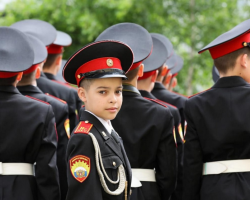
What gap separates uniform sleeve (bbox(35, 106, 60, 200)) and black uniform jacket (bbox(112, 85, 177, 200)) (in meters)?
0.58

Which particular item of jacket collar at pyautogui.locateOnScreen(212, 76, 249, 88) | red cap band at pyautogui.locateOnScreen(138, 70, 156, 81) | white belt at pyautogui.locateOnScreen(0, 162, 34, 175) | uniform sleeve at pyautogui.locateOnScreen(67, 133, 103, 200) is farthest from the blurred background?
uniform sleeve at pyautogui.locateOnScreen(67, 133, 103, 200)

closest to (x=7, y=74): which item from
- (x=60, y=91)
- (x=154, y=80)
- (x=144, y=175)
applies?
(x=144, y=175)

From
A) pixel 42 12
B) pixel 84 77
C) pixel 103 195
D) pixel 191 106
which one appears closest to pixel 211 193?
pixel 191 106

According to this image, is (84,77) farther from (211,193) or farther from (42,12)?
(42,12)

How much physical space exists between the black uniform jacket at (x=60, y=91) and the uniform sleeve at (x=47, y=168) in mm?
1834

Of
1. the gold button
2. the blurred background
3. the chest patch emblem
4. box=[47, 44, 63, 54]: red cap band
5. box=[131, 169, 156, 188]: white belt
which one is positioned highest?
the gold button

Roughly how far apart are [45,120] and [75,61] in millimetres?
776

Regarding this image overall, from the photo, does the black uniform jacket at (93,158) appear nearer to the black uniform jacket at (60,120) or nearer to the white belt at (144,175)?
the white belt at (144,175)

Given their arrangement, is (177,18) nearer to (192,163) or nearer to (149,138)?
(149,138)

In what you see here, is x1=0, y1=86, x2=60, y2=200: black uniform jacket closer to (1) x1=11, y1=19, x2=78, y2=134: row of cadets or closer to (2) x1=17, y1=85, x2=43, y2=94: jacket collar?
(2) x1=17, y1=85, x2=43, y2=94: jacket collar

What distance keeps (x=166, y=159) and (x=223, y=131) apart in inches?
22.8

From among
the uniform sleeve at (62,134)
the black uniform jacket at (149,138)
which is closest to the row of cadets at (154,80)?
the black uniform jacket at (149,138)

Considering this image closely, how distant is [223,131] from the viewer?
4227mm

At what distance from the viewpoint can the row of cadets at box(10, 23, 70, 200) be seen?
520cm
